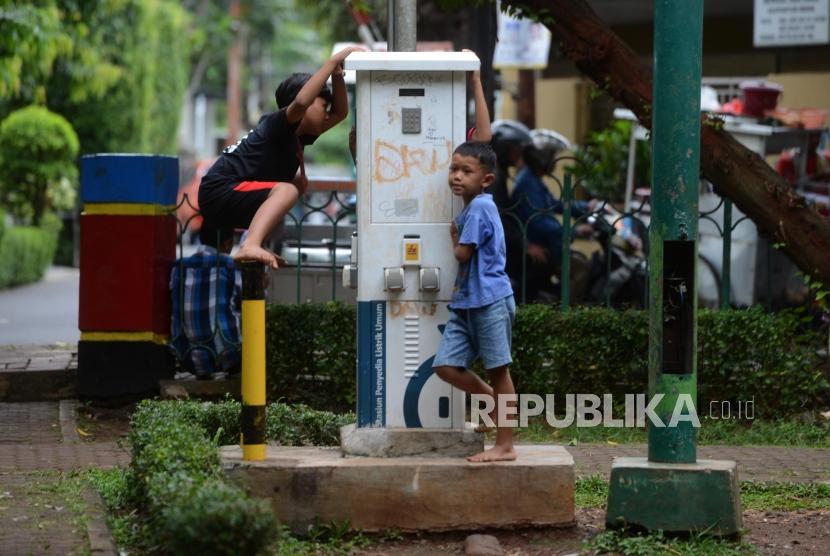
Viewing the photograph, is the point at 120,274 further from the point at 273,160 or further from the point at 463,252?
the point at 463,252

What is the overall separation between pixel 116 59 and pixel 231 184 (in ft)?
77.0

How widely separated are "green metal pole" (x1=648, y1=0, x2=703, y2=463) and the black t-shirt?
5.88ft

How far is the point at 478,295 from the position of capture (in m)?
5.87

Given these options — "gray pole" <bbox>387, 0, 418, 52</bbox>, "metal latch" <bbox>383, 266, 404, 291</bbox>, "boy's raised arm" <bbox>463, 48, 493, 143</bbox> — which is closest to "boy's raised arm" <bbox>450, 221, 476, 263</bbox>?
"metal latch" <bbox>383, 266, 404, 291</bbox>

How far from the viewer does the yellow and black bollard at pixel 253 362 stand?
578 centimetres

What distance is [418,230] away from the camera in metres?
6.07

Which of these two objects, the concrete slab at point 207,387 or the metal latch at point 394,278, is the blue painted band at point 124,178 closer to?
the concrete slab at point 207,387

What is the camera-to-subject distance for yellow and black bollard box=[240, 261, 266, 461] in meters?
5.78

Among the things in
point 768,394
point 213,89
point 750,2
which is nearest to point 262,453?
point 768,394

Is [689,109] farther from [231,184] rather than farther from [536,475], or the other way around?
[231,184]

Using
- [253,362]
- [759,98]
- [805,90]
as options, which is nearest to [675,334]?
[253,362]

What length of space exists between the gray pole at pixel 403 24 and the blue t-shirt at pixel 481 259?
1.40 meters

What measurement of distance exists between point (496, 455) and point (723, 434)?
9.80ft

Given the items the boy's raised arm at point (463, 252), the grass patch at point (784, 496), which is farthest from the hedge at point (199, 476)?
the grass patch at point (784, 496)
